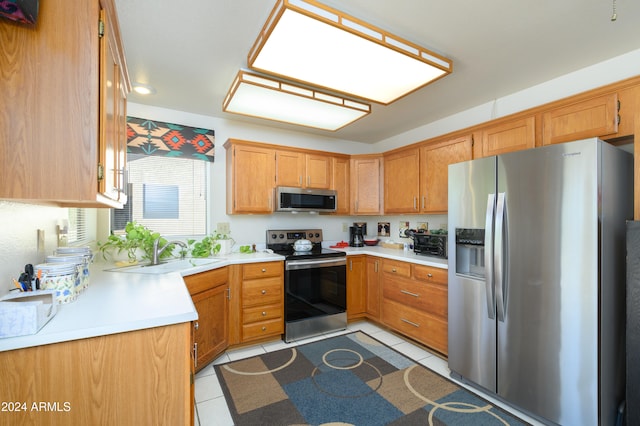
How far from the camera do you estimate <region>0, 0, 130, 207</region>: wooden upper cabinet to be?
0.90 m

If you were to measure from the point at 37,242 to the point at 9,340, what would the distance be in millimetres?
806

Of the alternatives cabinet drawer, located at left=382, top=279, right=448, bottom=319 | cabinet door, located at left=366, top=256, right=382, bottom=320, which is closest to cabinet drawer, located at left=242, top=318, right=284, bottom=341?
cabinet door, located at left=366, top=256, right=382, bottom=320

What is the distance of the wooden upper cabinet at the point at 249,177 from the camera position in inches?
122

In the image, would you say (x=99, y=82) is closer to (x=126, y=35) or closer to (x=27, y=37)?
(x=27, y=37)

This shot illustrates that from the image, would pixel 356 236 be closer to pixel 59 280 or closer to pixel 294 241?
pixel 294 241

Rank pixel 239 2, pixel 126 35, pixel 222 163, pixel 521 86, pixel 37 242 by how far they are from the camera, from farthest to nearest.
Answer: pixel 222 163 < pixel 521 86 < pixel 126 35 < pixel 239 2 < pixel 37 242

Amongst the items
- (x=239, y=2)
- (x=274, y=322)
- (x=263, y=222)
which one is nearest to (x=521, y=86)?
(x=239, y=2)

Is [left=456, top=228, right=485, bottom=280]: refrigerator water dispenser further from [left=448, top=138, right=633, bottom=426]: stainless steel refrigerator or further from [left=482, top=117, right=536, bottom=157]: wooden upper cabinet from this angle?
[left=482, top=117, right=536, bottom=157]: wooden upper cabinet

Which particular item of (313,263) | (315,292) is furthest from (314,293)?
(313,263)

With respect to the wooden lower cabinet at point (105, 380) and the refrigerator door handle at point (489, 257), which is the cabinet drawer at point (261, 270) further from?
the refrigerator door handle at point (489, 257)

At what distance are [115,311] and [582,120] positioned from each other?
2960mm

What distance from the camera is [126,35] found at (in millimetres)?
1825

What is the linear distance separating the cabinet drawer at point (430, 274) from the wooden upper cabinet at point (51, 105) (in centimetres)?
249

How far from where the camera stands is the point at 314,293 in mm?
3062
